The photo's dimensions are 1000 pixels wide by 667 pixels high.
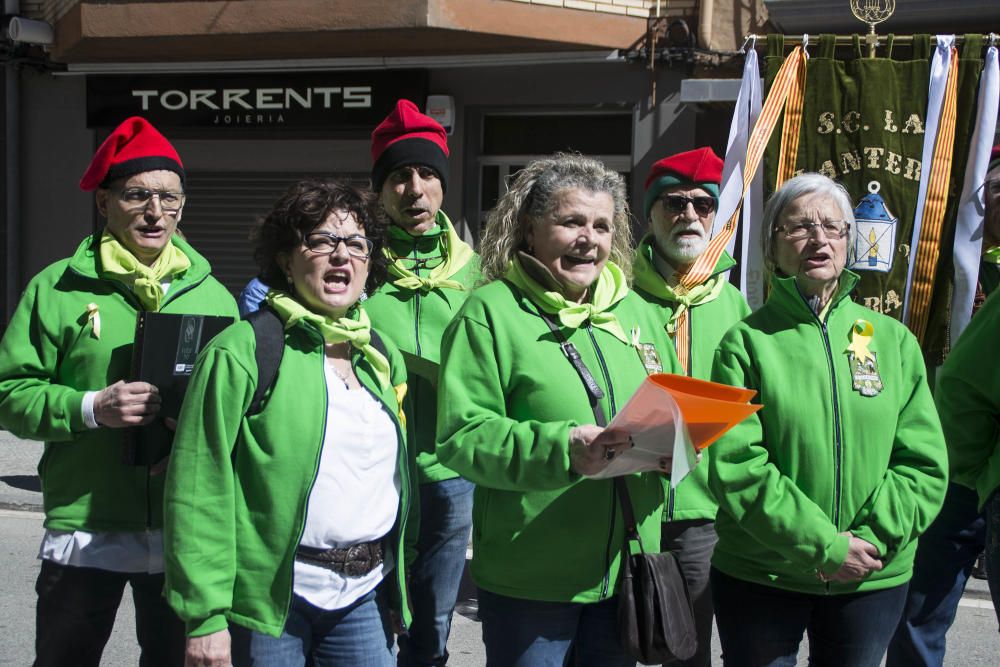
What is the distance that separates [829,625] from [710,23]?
7.74 m

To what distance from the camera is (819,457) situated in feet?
9.25

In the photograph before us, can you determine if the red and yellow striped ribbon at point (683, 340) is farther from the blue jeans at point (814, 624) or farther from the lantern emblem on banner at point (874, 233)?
the lantern emblem on banner at point (874, 233)

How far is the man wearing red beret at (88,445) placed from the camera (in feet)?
9.63

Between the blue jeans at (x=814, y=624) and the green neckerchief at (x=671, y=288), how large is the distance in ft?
3.45

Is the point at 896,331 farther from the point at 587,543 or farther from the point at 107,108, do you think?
the point at 107,108

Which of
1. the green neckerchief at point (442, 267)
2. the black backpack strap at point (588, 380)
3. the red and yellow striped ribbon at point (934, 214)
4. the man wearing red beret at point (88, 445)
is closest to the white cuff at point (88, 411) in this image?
the man wearing red beret at point (88, 445)

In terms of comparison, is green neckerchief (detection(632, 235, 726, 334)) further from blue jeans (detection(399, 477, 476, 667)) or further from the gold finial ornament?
the gold finial ornament

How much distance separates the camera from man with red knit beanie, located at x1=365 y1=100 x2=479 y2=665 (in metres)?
3.72

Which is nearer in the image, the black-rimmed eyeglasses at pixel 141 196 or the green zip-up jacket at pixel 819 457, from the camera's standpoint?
the green zip-up jacket at pixel 819 457

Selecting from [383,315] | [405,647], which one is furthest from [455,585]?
[383,315]

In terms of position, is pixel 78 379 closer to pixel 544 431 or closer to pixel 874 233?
pixel 544 431

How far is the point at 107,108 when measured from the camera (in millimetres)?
11531

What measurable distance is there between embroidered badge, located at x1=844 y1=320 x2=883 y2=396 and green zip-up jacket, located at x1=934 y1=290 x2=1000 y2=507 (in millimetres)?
408

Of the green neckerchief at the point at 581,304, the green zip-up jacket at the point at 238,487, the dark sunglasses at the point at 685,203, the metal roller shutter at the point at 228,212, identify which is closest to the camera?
the green zip-up jacket at the point at 238,487
